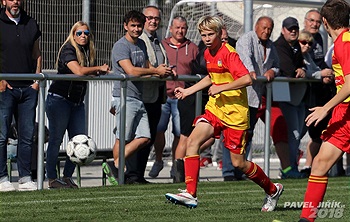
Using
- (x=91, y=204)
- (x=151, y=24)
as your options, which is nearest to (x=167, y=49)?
(x=151, y=24)

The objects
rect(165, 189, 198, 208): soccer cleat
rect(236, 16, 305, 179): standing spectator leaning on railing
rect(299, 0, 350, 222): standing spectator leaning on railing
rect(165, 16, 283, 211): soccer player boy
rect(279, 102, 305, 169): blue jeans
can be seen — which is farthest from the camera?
rect(279, 102, 305, 169): blue jeans

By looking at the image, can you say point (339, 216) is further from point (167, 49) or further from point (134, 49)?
point (167, 49)

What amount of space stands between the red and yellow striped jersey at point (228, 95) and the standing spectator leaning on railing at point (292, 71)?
3.64 meters

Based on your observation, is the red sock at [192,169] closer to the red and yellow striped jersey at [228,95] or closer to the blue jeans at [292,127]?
the red and yellow striped jersey at [228,95]

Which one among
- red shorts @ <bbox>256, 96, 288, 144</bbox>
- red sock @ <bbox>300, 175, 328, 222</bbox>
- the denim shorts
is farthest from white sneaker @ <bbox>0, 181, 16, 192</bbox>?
red sock @ <bbox>300, 175, 328, 222</bbox>

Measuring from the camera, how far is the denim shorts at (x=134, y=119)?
12078mm

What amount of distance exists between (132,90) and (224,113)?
2356 mm

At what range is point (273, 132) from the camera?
542 inches

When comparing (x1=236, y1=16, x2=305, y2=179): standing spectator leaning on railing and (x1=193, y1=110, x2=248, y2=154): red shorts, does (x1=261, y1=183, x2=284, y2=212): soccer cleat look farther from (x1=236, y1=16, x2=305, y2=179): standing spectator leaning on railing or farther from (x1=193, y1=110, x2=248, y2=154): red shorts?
(x1=236, y1=16, x2=305, y2=179): standing spectator leaning on railing

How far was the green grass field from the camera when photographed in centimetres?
892

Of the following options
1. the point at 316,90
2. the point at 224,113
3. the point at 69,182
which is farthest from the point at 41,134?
the point at 316,90

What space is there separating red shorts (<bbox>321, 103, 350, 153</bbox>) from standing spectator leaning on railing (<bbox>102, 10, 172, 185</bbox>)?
13.0ft

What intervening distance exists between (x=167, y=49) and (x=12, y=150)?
7.95 feet

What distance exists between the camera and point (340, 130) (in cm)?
827
